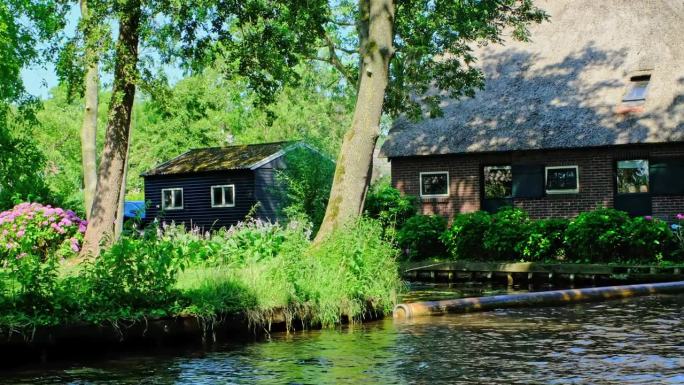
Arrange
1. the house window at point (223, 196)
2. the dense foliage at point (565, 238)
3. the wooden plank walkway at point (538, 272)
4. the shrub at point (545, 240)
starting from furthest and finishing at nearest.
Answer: the house window at point (223, 196) → the shrub at point (545, 240) → the dense foliage at point (565, 238) → the wooden plank walkway at point (538, 272)

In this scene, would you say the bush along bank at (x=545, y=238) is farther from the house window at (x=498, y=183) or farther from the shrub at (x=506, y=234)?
the house window at (x=498, y=183)

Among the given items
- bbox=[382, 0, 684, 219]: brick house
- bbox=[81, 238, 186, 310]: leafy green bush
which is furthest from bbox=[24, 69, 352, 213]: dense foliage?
bbox=[81, 238, 186, 310]: leafy green bush

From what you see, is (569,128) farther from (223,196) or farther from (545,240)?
(223,196)

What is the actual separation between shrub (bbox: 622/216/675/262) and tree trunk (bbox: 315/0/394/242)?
937 centimetres

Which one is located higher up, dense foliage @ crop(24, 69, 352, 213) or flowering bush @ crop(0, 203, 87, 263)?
dense foliage @ crop(24, 69, 352, 213)

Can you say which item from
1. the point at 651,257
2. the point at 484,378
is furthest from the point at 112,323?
the point at 651,257

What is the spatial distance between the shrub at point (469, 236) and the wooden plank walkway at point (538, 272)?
1267 millimetres

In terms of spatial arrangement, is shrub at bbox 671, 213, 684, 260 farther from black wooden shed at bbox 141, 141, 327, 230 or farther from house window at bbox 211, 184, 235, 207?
house window at bbox 211, 184, 235, 207

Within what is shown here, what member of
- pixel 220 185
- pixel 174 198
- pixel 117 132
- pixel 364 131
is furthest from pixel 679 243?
pixel 174 198

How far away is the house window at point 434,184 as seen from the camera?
3228cm

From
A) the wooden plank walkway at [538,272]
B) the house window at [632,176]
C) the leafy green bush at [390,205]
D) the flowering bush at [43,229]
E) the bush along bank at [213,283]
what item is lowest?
the wooden plank walkway at [538,272]

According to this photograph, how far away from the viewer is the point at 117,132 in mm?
20297

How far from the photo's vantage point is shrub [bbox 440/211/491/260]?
2647 centimetres

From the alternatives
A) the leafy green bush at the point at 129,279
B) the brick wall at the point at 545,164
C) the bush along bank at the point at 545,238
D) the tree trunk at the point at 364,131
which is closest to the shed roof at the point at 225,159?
the brick wall at the point at 545,164
